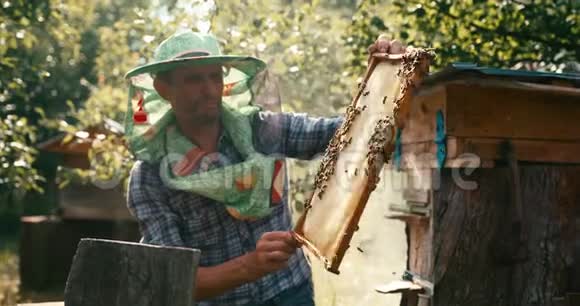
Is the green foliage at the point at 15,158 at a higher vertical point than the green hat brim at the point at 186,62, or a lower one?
lower

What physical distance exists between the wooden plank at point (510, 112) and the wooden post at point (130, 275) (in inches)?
48.5

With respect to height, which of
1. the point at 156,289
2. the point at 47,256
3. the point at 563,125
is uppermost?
the point at 563,125

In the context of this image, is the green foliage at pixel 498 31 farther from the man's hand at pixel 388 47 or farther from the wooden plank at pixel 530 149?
the man's hand at pixel 388 47

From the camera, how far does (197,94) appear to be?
284cm

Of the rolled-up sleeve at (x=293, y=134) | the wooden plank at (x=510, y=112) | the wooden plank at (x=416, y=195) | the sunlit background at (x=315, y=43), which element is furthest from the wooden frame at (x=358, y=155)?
the sunlit background at (x=315, y=43)

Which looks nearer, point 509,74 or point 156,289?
point 156,289

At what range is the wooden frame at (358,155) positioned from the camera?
1.90 meters

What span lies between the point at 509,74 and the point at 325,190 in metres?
0.93

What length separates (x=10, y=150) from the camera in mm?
6016

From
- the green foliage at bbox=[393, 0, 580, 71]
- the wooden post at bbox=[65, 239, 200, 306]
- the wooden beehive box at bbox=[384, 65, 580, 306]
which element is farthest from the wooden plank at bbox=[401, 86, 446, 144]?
the green foliage at bbox=[393, 0, 580, 71]

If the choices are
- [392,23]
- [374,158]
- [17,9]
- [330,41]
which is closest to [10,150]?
[17,9]

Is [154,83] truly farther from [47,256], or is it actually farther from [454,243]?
[47,256]

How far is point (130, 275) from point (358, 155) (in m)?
0.78

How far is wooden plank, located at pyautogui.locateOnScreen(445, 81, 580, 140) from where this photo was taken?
9.21ft
